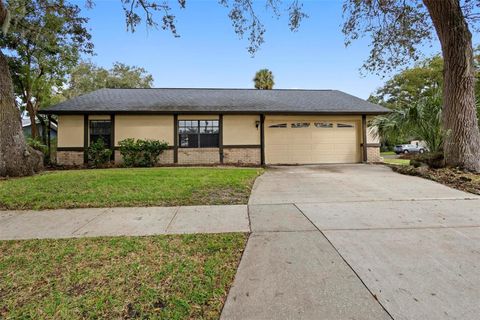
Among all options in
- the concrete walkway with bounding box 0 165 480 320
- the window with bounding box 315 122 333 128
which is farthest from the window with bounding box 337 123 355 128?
the concrete walkway with bounding box 0 165 480 320

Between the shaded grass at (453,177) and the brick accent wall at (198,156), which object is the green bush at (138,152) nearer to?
the brick accent wall at (198,156)

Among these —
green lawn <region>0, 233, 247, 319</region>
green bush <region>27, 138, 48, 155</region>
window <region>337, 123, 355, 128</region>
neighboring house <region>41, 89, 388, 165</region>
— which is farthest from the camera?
window <region>337, 123, 355, 128</region>

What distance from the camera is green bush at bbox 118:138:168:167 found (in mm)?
11945

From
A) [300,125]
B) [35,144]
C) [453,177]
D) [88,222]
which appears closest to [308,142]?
[300,125]

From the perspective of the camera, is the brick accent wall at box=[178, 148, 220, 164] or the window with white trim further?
the window with white trim

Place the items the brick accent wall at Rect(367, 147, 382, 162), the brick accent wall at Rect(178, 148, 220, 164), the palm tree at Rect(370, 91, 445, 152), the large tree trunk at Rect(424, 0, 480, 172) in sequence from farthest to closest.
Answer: the brick accent wall at Rect(367, 147, 382, 162) < the brick accent wall at Rect(178, 148, 220, 164) < the palm tree at Rect(370, 91, 445, 152) < the large tree trunk at Rect(424, 0, 480, 172)

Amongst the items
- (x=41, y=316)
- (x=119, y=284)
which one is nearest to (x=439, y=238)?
(x=119, y=284)

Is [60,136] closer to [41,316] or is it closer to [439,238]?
[41,316]

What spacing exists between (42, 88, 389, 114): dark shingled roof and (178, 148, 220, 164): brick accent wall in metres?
1.99

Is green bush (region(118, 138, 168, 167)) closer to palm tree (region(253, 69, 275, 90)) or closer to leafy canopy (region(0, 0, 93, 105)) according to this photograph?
leafy canopy (region(0, 0, 93, 105))

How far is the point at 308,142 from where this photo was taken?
1354 centimetres

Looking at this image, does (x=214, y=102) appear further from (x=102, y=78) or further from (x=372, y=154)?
(x=102, y=78)

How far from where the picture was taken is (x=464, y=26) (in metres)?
8.09

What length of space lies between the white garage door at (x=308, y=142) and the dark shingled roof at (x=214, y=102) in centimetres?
83
